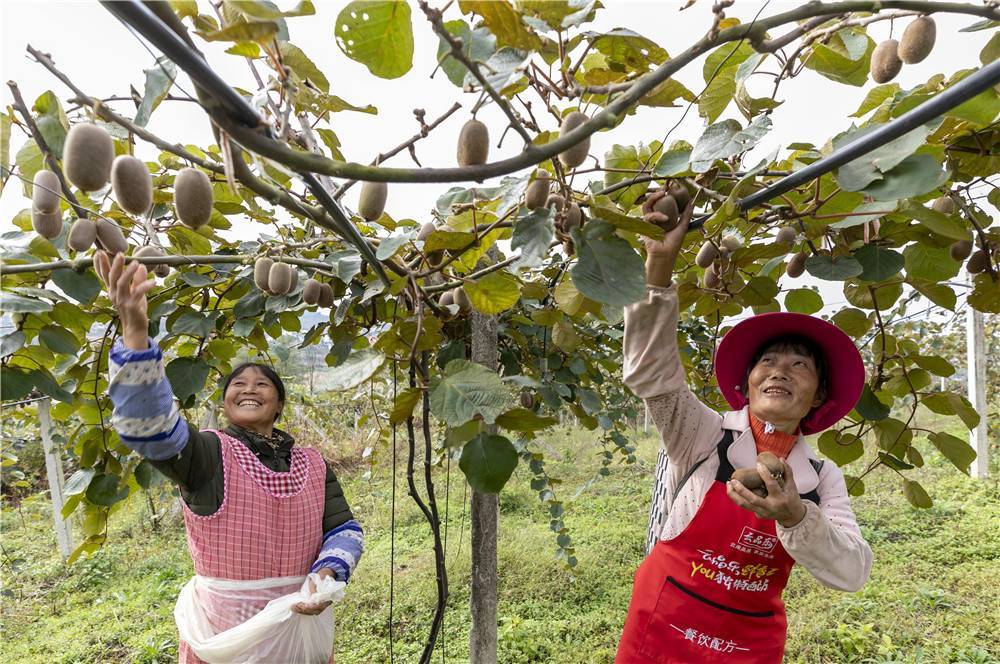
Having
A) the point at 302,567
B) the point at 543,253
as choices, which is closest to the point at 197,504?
the point at 302,567

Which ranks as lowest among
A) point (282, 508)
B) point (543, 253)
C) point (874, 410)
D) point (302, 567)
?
point (302, 567)

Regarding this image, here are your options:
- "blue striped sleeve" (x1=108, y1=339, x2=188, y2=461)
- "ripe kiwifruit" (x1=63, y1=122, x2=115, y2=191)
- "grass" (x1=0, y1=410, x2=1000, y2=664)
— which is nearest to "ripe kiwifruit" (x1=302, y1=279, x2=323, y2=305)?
"blue striped sleeve" (x1=108, y1=339, x2=188, y2=461)

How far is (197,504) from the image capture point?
1.30m

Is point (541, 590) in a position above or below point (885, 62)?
below

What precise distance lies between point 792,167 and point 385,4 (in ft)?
1.95

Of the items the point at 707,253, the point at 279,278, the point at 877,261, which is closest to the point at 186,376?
the point at 279,278

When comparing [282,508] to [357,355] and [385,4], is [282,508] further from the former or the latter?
[385,4]

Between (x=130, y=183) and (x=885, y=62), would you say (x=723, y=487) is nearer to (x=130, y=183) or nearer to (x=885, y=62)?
(x=885, y=62)

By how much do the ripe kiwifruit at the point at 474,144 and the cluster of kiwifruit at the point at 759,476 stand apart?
1.82 feet

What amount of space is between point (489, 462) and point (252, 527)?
0.84 metres

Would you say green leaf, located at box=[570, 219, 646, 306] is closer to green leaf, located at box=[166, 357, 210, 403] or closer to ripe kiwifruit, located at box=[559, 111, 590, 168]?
ripe kiwifruit, located at box=[559, 111, 590, 168]

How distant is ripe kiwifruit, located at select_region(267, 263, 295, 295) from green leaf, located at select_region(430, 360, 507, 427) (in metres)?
0.38

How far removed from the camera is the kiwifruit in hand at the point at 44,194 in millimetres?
676

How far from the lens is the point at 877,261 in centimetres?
85
